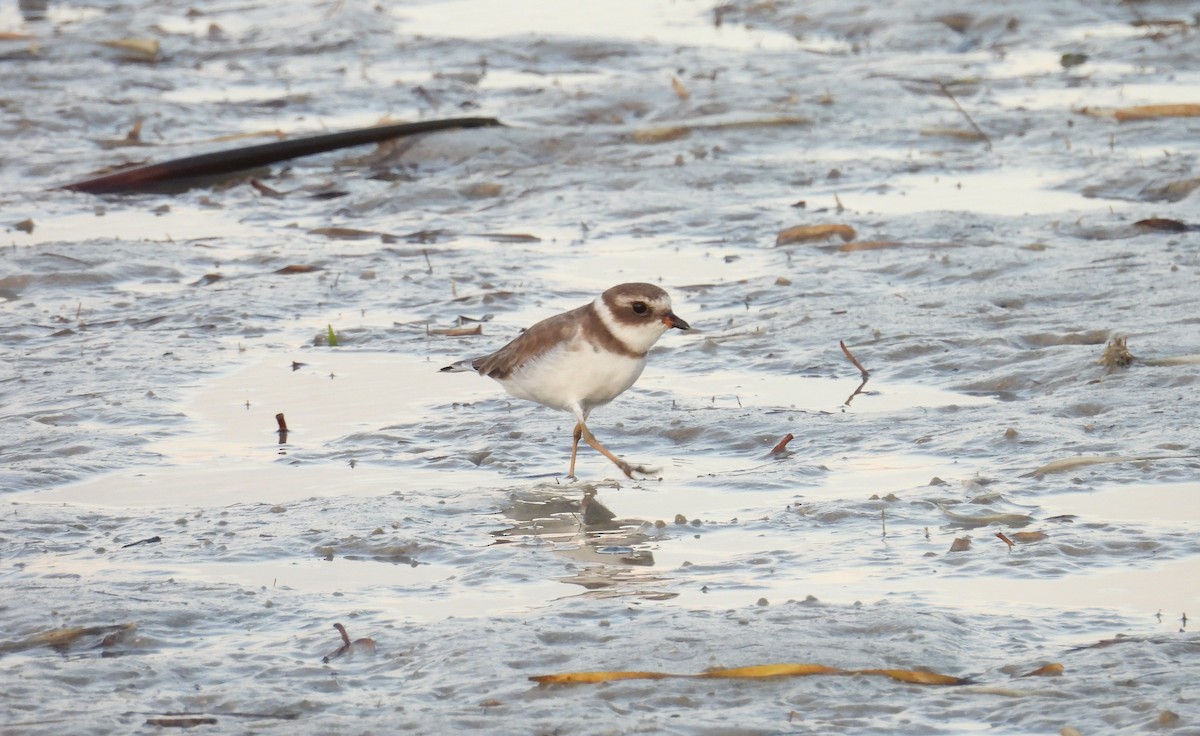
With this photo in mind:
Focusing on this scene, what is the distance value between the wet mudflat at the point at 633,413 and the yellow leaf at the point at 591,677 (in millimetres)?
29

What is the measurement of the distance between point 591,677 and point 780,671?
45 centimetres

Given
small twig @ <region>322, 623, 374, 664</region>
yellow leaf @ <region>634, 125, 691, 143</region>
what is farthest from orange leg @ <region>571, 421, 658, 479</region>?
yellow leaf @ <region>634, 125, 691, 143</region>

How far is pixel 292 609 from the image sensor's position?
448 centimetres

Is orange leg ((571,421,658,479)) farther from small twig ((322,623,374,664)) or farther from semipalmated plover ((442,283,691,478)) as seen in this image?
small twig ((322,623,374,664))

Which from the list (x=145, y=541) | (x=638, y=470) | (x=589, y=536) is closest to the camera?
(x=145, y=541)

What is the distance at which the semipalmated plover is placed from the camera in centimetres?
586

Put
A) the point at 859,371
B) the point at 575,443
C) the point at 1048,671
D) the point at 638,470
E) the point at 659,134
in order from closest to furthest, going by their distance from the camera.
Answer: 1. the point at 1048,671
2. the point at 638,470
3. the point at 575,443
4. the point at 859,371
5. the point at 659,134

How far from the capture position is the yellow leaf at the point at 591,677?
152 inches

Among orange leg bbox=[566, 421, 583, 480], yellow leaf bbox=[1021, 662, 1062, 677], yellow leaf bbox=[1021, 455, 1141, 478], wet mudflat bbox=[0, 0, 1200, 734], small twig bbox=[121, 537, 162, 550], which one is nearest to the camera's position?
yellow leaf bbox=[1021, 662, 1062, 677]

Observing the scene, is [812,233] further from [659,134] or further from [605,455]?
[605,455]

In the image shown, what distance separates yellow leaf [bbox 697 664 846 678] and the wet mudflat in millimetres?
45

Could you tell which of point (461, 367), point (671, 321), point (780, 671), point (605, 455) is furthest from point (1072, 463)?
point (461, 367)

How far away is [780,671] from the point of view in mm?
3875

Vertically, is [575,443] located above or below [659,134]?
below
